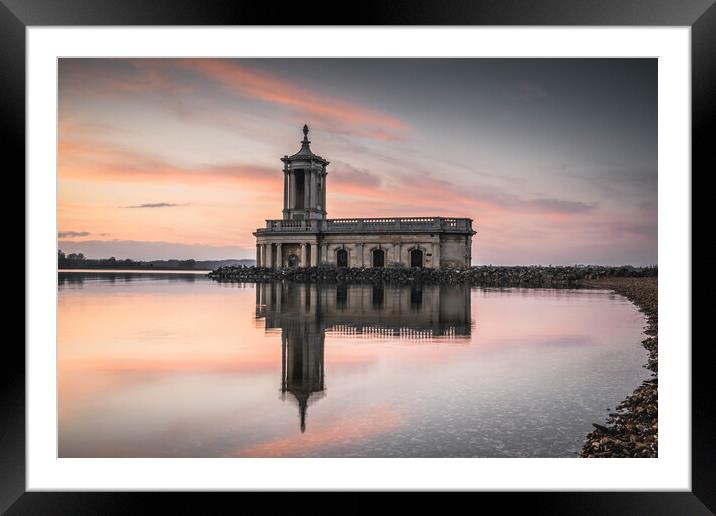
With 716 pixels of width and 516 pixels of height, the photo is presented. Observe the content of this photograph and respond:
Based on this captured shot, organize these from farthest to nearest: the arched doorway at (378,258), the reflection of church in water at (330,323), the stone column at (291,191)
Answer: the stone column at (291,191), the arched doorway at (378,258), the reflection of church in water at (330,323)

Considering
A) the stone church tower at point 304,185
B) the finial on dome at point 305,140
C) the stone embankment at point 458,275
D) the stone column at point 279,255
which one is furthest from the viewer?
the finial on dome at point 305,140

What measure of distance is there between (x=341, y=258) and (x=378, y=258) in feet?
8.43

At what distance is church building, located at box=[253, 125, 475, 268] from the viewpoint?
3944 centimetres

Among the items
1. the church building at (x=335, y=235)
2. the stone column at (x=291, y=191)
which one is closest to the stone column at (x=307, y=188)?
the church building at (x=335, y=235)

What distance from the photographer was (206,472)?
16.3 ft

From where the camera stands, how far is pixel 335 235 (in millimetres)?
41562

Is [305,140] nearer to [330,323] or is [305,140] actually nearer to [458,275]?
[458,275]

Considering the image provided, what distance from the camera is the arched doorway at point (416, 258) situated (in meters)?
39.9

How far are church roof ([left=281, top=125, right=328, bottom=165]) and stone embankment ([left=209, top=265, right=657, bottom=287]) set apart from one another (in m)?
8.09

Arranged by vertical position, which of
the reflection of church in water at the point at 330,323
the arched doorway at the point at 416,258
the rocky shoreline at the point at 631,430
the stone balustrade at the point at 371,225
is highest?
the stone balustrade at the point at 371,225

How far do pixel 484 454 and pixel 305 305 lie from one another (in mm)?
13081

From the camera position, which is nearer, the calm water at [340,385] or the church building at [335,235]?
the calm water at [340,385]

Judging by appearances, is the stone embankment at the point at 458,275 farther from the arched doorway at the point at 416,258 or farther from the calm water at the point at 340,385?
the calm water at the point at 340,385

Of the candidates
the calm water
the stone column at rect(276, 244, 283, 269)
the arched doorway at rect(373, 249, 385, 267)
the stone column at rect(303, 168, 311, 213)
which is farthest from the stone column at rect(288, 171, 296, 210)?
the calm water
